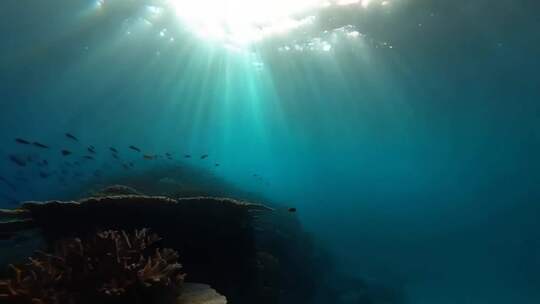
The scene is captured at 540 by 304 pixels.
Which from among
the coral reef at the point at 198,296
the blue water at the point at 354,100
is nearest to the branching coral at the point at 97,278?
the coral reef at the point at 198,296

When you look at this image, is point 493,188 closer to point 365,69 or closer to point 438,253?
point 438,253

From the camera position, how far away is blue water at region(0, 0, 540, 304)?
902 inches

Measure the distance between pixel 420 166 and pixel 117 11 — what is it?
58454 mm

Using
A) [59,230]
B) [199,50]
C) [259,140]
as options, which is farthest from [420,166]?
[59,230]

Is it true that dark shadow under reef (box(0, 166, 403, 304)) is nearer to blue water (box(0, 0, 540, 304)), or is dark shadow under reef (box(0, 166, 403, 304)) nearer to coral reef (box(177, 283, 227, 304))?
coral reef (box(177, 283, 227, 304))

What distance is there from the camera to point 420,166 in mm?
68125

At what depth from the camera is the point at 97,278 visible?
388cm

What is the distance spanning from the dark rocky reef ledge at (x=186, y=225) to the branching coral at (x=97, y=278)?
46.6 inches

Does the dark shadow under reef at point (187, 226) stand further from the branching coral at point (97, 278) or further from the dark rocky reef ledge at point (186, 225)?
the branching coral at point (97, 278)

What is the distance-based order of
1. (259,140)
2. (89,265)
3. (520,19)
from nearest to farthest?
1. (89,265)
2. (520,19)
3. (259,140)

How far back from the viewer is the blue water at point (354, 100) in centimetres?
2291

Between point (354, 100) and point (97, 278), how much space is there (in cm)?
3390

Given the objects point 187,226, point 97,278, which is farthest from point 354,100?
point 97,278

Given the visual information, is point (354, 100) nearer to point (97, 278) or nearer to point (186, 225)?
point (186, 225)
